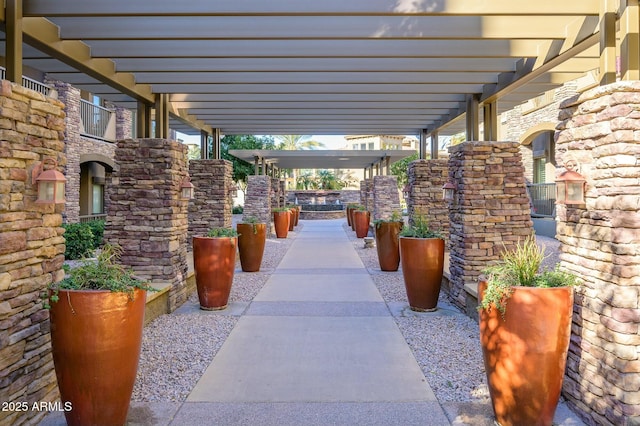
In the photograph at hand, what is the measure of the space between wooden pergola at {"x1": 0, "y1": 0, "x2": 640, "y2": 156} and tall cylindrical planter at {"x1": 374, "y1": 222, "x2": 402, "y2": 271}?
2326 mm

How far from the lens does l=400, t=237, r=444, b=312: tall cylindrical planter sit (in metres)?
5.85

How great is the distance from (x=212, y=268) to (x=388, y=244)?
13.0ft

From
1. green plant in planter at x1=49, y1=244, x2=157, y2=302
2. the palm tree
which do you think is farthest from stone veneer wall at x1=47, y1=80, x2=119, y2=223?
the palm tree

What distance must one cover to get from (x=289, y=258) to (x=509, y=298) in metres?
8.41

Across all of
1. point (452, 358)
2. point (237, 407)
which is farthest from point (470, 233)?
point (237, 407)

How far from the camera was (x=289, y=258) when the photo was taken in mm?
11133

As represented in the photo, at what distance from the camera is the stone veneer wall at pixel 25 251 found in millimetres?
2988

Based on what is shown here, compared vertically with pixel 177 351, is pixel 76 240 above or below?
above

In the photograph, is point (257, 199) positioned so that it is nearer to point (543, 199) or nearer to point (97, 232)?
point (97, 232)

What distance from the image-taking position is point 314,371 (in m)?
4.07

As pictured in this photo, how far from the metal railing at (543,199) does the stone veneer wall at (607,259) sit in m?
11.8

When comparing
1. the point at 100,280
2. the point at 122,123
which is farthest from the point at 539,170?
the point at 100,280

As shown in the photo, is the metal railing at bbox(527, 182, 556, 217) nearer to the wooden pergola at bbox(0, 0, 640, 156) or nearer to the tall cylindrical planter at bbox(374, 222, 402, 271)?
the tall cylindrical planter at bbox(374, 222, 402, 271)

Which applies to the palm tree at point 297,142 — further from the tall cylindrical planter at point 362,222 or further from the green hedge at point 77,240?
the green hedge at point 77,240
